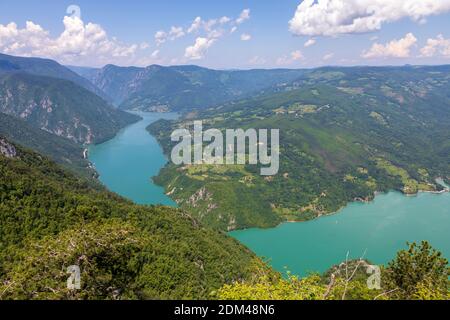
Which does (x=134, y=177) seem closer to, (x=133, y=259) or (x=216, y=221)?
(x=216, y=221)

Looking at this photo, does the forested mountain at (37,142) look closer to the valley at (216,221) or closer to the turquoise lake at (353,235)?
the valley at (216,221)

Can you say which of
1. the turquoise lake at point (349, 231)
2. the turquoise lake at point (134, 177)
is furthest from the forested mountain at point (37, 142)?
the turquoise lake at point (349, 231)

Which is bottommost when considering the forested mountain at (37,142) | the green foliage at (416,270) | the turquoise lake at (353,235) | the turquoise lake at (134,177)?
the turquoise lake at (353,235)

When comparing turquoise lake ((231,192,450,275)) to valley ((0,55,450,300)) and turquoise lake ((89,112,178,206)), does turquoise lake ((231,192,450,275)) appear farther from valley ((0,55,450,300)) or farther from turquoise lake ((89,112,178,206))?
turquoise lake ((89,112,178,206))

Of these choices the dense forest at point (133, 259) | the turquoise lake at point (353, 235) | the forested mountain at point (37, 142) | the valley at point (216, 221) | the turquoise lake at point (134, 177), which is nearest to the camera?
the dense forest at point (133, 259)

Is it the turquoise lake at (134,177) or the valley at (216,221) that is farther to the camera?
the turquoise lake at (134,177)
